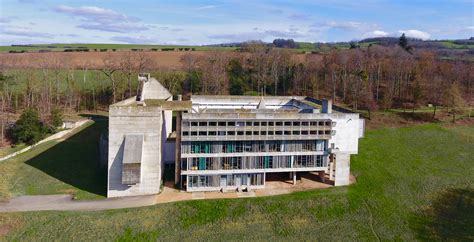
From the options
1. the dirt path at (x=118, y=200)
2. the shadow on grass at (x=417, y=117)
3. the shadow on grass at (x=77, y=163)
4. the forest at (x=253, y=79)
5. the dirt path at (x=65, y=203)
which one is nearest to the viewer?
the dirt path at (x=65, y=203)

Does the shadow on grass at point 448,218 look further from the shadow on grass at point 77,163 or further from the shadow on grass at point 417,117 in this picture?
the shadow on grass at point 77,163

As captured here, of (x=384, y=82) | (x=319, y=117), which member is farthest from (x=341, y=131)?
(x=384, y=82)

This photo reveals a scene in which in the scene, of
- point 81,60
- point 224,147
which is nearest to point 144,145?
point 224,147

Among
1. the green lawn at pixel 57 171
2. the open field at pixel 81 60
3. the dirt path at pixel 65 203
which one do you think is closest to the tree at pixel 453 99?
the open field at pixel 81 60

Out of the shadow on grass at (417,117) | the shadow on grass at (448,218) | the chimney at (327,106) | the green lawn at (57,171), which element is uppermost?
the chimney at (327,106)

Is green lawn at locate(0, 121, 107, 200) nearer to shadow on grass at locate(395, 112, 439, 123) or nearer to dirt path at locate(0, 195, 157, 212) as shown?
dirt path at locate(0, 195, 157, 212)

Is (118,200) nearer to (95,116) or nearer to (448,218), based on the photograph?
(448,218)
